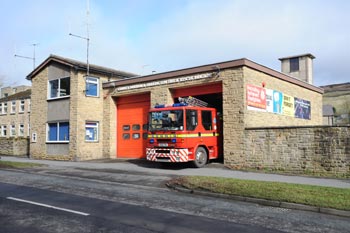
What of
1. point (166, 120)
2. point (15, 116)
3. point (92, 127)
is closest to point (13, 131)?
point (15, 116)

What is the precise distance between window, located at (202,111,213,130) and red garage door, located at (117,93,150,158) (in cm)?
556

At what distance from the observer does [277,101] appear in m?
20.7

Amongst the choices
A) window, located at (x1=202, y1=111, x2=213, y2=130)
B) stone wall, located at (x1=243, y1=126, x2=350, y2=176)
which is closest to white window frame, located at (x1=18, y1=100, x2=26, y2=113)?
window, located at (x1=202, y1=111, x2=213, y2=130)

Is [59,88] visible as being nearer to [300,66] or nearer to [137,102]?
[137,102]

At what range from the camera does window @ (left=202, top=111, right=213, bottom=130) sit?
17812 mm

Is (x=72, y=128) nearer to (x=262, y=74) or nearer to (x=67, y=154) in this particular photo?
(x=67, y=154)

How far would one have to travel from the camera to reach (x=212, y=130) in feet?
60.6

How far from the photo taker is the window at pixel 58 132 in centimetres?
2412

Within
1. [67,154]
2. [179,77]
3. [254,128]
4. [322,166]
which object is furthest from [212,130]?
[67,154]

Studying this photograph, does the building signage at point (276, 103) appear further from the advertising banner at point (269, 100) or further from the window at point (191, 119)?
the window at point (191, 119)

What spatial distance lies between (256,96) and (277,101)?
104 inches

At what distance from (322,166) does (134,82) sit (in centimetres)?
1208

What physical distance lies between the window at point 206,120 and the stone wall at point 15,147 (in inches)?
761

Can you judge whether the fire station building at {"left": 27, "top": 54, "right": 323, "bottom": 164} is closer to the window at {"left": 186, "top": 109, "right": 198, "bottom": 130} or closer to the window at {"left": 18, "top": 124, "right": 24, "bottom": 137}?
the window at {"left": 186, "top": 109, "right": 198, "bottom": 130}
